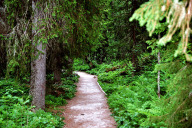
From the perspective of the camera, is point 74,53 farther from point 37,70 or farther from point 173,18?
point 173,18

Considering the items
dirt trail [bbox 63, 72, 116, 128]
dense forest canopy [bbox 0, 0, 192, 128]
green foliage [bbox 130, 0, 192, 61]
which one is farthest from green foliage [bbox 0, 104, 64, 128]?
green foliage [bbox 130, 0, 192, 61]

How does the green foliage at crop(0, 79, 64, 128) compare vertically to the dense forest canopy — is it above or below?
below

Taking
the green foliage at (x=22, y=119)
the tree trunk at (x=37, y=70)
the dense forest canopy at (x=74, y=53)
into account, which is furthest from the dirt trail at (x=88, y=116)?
the tree trunk at (x=37, y=70)

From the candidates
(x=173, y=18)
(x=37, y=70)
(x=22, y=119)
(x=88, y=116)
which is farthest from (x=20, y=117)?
(x=173, y=18)

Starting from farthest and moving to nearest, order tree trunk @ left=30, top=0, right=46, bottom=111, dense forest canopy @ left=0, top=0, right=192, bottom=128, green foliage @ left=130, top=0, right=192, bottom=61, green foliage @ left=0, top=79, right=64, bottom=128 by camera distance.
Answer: tree trunk @ left=30, top=0, right=46, bottom=111 < green foliage @ left=0, top=79, right=64, bottom=128 < dense forest canopy @ left=0, top=0, right=192, bottom=128 < green foliage @ left=130, top=0, right=192, bottom=61

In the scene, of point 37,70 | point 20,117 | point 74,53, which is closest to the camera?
point 20,117

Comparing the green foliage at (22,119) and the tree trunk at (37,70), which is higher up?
the tree trunk at (37,70)

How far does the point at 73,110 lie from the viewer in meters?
7.86

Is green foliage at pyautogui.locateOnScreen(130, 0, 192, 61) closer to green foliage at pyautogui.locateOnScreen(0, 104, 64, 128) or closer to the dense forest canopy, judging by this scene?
the dense forest canopy

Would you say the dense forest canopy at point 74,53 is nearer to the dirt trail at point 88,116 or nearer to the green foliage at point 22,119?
the green foliage at point 22,119

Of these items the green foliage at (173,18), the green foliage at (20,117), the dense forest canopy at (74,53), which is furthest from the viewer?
the green foliage at (20,117)

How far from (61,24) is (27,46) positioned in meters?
2.00

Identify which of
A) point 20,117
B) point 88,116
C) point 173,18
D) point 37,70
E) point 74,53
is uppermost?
point 173,18

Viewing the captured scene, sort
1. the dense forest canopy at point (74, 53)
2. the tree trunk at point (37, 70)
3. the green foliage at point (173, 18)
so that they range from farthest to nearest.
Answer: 1. the tree trunk at point (37, 70)
2. the dense forest canopy at point (74, 53)
3. the green foliage at point (173, 18)
